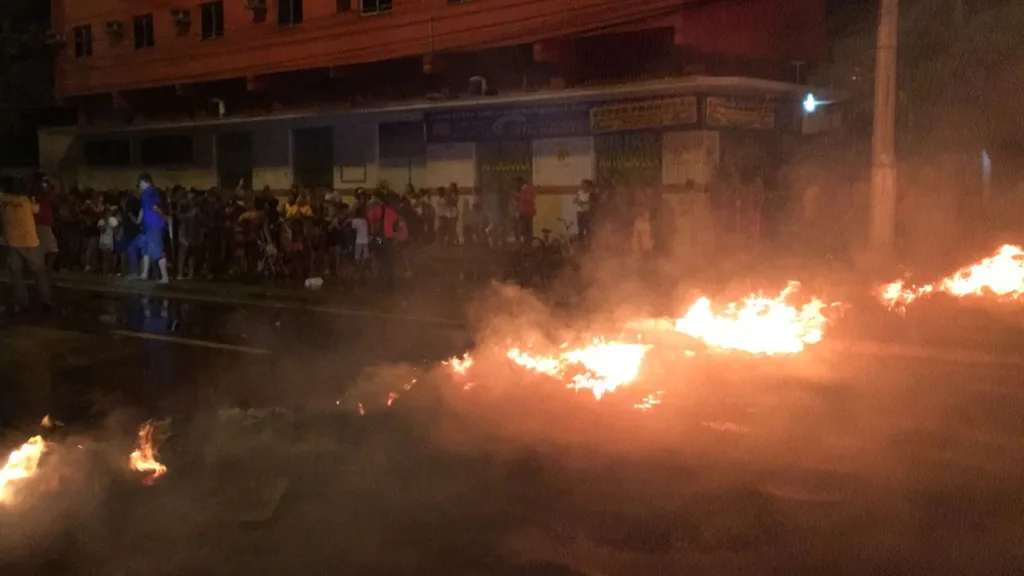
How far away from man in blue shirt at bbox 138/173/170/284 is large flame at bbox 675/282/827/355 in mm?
Result: 10119

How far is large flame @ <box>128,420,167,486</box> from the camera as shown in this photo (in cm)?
636

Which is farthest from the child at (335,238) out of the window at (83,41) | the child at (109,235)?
the window at (83,41)

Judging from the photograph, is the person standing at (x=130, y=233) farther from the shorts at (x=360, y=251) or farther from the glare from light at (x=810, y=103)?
the glare from light at (x=810, y=103)

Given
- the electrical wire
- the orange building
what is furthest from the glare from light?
the electrical wire

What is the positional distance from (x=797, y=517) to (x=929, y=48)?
2086cm

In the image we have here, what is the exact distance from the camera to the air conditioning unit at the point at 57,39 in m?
33.1

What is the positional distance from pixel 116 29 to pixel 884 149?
25698 millimetres

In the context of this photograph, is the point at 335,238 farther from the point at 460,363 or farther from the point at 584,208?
the point at 460,363

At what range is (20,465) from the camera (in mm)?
6312

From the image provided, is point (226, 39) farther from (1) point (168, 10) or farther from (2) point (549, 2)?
(2) point (549, 2)

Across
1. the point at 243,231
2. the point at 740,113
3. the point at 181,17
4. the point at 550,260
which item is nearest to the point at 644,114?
the point at 740,113

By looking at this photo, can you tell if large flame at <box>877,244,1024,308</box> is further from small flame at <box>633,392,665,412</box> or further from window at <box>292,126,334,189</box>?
window at <box>292,126,334,189</box>

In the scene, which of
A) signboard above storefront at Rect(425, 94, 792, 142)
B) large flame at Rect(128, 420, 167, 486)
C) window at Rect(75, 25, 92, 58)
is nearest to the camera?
large flame at Rect(128, 420, 167, 486)

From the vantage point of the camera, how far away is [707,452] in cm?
678
